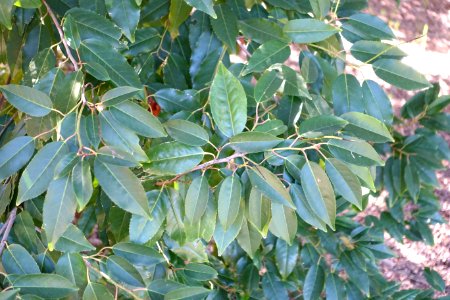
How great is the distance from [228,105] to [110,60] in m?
0.24

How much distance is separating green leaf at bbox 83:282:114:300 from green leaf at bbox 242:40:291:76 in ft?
1.48

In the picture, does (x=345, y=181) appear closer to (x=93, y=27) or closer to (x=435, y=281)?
(x=93, y=27)

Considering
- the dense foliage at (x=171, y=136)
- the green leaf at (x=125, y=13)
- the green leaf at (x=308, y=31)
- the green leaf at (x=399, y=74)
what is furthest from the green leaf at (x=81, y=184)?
the green leaf at (x=399, y=74)

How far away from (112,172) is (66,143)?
0.29 feet

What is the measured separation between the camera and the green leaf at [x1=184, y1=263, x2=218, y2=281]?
1.05 metres

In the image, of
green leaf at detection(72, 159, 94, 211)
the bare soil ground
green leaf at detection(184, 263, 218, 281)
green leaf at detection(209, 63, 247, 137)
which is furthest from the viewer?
the bare soil ground

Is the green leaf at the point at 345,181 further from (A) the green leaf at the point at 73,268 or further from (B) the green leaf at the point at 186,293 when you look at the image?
Result: (A) the green leaf at the point at 73,268

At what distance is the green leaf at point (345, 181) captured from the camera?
2.64 feet

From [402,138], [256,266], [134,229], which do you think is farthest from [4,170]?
[402,138]

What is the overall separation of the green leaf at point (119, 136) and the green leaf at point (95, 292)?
240 mm

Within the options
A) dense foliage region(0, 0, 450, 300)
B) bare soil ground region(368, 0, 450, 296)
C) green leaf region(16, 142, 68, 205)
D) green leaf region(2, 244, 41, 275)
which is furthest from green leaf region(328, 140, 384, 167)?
bare soil ground region(368, 0, 450, 296)

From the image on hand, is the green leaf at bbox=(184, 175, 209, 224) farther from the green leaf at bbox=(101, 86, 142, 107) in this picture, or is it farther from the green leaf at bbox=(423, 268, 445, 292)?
the green leaf at bbox=(423, 268, 445, 292)

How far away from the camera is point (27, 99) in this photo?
2.60 feet

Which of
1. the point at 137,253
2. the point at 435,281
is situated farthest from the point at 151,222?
the point at 435,281
